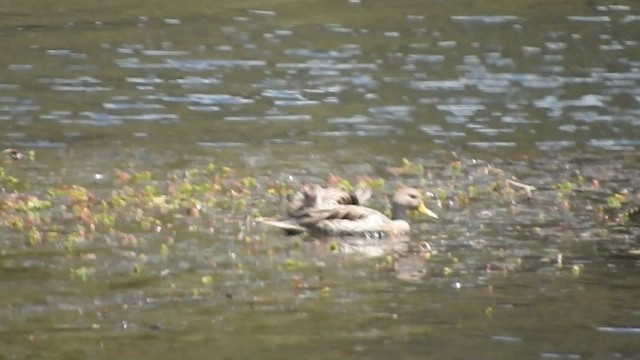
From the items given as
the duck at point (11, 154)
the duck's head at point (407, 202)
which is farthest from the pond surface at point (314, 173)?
the duck's head at point (407, 202)

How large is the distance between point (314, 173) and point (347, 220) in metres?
3.60

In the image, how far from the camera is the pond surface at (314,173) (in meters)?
14.8

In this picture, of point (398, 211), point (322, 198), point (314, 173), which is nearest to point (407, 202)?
point (398, 211)

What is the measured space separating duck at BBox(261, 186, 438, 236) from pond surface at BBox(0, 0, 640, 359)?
10.7 inches

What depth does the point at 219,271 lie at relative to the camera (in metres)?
16.8

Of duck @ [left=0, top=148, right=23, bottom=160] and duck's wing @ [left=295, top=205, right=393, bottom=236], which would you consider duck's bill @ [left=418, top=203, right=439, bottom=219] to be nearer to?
duck's wing @ [left=295, top=205, right=393, bottom=236]

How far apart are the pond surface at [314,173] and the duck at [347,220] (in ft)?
0.90

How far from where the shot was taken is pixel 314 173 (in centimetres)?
2259

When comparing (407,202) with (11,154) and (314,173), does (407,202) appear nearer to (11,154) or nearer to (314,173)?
(314,173)

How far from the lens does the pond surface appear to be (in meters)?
14.8

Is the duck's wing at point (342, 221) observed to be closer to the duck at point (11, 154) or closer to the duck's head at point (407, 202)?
the duck's head at point (407, 202)

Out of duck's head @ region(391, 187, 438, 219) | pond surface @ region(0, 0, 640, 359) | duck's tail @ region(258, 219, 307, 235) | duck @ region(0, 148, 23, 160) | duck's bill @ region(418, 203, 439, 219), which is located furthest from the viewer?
duck @ region(0, 148, 23, 160)

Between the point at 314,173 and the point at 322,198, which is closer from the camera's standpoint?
the point at 322,198

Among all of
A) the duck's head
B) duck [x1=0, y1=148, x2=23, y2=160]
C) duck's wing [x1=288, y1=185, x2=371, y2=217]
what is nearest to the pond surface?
duck [x1=0, y1=148, x2=23, y2=160]
